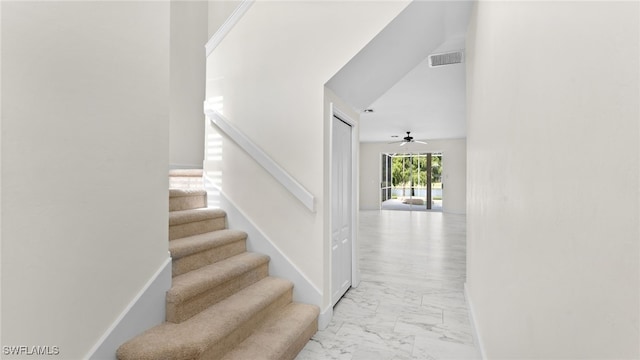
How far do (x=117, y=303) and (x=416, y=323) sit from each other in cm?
239

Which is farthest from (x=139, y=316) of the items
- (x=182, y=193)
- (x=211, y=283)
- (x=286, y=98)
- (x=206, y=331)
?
(x=286, y=98)

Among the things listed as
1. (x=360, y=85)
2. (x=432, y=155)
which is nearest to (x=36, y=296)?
(x=360, y=85)

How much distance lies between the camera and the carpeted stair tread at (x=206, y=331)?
1.66m

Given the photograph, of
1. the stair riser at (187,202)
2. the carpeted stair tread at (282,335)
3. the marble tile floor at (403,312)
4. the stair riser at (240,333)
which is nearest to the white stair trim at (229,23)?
the stair riser at (187,202)

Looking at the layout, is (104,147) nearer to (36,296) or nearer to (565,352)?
(36,296)

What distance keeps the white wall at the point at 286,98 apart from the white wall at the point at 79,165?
1050 mm

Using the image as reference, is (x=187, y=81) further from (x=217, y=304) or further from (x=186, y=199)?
(x=217, y=304)

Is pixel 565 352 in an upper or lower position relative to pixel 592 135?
lower

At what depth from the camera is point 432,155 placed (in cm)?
1220

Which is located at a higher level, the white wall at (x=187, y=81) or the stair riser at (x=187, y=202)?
the white wall at (x=187, y=81)

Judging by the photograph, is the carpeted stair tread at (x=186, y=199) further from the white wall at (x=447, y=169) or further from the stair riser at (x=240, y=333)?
the white wall at (x=447, y=169)

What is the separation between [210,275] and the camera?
2262 millimetres

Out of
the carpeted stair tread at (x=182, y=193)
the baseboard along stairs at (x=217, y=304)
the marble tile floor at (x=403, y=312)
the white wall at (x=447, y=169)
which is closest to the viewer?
the baseboard along stairs at (x=217, y=304)

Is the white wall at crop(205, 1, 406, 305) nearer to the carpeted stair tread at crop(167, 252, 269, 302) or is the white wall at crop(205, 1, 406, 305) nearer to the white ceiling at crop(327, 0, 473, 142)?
the white ceiling at crop(327, 0, 473, 142)
